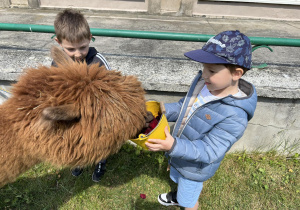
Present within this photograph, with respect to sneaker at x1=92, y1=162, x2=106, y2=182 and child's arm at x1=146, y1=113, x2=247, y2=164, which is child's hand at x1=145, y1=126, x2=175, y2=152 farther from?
sneaker at x1=92, y1=162, x2=106, y2=182

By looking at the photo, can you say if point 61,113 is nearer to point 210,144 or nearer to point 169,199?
point 210,144

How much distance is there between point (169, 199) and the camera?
8.77 ft

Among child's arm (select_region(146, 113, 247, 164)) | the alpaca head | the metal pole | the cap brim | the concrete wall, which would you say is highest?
the concrete wall

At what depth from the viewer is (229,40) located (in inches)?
61.5

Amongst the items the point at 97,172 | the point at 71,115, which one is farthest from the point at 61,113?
the point at 97,172

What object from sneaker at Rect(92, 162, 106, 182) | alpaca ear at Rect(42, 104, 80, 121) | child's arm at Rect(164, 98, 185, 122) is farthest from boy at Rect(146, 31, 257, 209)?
sneaker at Rect(92, 162, 106, 182)

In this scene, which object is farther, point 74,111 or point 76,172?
point 76,172

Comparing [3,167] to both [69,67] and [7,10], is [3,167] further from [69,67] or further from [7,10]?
[7,10]

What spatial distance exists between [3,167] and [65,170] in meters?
1.46

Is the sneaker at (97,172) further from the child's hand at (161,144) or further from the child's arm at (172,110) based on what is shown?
the child's hand at (161,144)

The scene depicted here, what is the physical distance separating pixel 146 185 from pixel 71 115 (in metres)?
2.02

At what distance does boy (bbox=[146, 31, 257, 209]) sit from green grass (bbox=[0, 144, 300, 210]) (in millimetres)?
1164

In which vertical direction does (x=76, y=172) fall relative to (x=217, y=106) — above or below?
below

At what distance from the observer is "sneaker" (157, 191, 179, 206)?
104 inches
